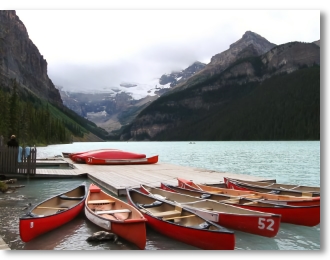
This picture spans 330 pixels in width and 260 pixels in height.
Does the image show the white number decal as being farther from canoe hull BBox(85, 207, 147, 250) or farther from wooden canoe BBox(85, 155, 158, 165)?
wooden canoe BBox(85, 155, 158, 165)

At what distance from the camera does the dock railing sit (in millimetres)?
17422

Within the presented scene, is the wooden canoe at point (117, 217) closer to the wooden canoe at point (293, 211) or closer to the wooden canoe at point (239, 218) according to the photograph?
the wooden canoe at point (239, 218)

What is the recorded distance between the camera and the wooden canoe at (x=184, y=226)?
6840 mm

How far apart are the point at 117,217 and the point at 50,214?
2.03 metres

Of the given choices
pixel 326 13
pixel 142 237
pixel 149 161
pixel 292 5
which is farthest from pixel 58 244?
pixel 149 161

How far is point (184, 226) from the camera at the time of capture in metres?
7.59

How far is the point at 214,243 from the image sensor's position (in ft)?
22.7

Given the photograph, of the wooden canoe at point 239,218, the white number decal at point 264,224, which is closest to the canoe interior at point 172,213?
the wooden canoe at point 239,218

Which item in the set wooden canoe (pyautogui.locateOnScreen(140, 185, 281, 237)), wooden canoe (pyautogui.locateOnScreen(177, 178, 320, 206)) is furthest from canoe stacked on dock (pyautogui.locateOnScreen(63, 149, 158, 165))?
wooden canoe (pyautogui.locateOnScreen(140, 185, 281, 237))

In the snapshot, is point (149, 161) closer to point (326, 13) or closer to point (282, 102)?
point (326, 13)

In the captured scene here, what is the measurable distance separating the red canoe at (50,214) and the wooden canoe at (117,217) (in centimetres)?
50

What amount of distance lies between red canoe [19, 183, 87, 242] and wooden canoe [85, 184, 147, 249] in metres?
0.50

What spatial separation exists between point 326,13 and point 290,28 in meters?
1.18

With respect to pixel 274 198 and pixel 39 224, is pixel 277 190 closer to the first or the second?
pixel 274 198
